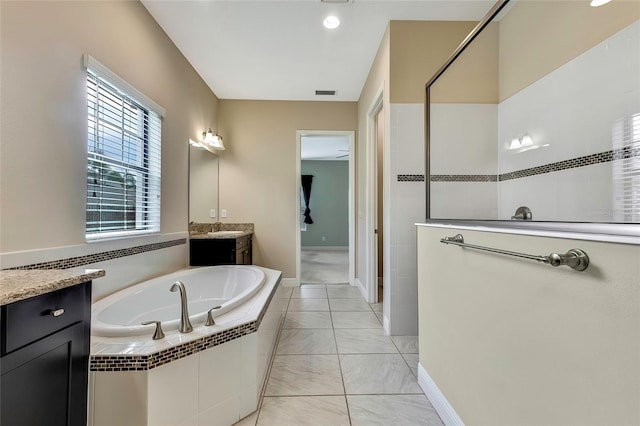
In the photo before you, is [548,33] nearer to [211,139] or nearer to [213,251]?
[211,139]

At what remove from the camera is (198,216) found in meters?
3.13

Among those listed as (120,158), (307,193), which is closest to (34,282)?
(120,158)

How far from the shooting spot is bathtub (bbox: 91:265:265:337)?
1325 millimetres

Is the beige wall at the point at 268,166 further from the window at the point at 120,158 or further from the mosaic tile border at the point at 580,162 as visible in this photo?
the mosaic tile border at the point at 580,162

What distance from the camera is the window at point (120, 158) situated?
1.61 metres

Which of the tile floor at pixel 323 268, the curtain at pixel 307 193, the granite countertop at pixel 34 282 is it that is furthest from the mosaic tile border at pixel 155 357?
the curtain at pixel 307 193

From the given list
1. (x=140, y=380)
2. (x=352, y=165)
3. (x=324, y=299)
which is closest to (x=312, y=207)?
(x=352, y=165)

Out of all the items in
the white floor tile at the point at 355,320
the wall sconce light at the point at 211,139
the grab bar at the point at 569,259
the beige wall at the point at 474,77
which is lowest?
the white floor tile at the point at 355,320

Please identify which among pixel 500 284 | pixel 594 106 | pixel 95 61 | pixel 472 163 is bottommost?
pixel 500 284

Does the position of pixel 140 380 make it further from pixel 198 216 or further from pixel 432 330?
pixel 198 216

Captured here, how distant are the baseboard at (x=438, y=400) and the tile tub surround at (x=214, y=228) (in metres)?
2.25

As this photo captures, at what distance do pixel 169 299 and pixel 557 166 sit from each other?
306 cm

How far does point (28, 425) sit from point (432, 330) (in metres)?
1.65

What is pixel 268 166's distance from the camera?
3826mm
